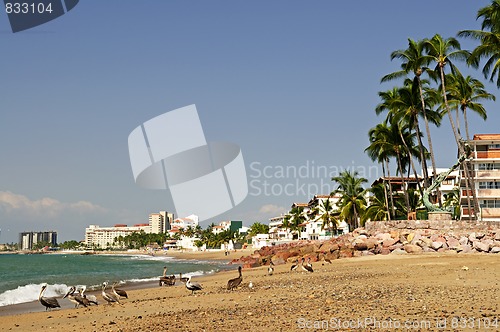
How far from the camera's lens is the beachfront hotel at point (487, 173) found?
5847cm

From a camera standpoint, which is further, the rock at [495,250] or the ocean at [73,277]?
the rock at [495,250]

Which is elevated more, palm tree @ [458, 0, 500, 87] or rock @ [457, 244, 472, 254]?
palm tree @ [458, 0, 500, 87]

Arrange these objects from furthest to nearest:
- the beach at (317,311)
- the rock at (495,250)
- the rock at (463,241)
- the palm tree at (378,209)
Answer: the palm tree at (378,209) < the rock at (463,241) < the rock at (495,250) < the beach at (317,311)

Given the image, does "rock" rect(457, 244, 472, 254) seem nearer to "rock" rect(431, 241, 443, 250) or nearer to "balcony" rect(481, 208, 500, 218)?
"rock" rect(431, 241, 443, 250)

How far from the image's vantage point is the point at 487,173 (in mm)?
58906

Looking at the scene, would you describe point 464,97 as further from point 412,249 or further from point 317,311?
point 317,311

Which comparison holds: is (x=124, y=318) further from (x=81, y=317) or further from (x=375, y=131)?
(x=375, y=131)

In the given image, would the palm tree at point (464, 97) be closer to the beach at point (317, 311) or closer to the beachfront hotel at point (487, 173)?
the beachfront hotel at point (487, 173)

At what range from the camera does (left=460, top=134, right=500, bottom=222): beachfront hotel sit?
2302 inches

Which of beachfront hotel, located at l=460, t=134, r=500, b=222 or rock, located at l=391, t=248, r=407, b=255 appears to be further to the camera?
beachfront hotel, located at l=460, t=134, r=500, b=222

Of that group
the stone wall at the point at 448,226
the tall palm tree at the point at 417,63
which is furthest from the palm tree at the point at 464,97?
the stone wall at the point at 448,226

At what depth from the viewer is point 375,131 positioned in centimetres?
5900

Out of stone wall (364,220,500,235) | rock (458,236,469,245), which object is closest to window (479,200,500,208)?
stone wall (364,220,500,235)

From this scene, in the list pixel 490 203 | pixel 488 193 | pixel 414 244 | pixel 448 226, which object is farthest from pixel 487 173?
pixel 414 244
